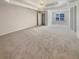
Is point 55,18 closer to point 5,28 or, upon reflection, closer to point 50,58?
point 5,28

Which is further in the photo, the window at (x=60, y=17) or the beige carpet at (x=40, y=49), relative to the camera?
the window at (x=60, y=17)

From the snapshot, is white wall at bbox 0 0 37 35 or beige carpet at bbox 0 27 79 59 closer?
beige carpet at bbox 0 27 79 59

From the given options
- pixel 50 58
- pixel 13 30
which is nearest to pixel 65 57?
pixel 50 58

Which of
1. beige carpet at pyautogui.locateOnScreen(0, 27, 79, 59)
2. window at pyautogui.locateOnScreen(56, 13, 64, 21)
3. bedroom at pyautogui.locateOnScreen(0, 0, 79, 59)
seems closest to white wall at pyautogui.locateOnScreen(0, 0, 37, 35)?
bedroom at pyautogui.locateOnScreen(0, 0, 79, 59)

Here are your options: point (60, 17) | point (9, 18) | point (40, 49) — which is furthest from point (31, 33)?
point (60, 17)

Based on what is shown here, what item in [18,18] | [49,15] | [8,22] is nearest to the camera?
[8,22]

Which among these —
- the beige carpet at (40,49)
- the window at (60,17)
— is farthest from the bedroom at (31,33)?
the window at (60,17)

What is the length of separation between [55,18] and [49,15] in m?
1.68

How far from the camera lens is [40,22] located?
15.6 meters

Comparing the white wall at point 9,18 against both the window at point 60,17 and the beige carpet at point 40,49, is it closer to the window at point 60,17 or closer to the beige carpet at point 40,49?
the beige carpet at point 40,49

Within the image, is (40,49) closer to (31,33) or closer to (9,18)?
(31,33)

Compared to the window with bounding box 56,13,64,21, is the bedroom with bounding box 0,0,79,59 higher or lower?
lower

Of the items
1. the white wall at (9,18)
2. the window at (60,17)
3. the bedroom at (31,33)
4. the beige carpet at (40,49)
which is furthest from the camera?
the window at (60,17)

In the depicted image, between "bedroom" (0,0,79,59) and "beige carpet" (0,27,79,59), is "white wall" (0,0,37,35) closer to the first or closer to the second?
"bedroom" (0,0,79,59)
